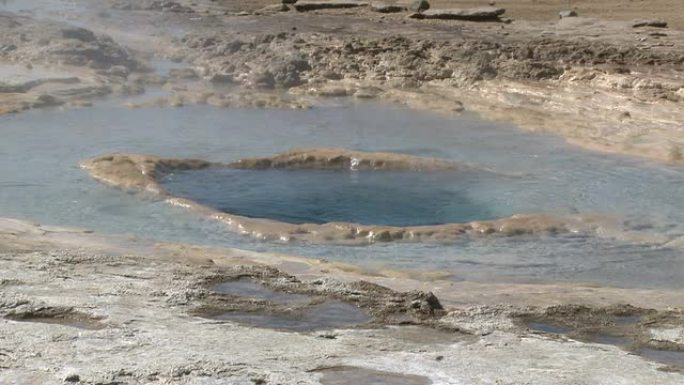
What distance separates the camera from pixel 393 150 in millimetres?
10164

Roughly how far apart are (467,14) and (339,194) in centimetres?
971

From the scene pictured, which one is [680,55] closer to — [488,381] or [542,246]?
[542,246]

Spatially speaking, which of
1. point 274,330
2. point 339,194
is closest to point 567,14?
point 339,194

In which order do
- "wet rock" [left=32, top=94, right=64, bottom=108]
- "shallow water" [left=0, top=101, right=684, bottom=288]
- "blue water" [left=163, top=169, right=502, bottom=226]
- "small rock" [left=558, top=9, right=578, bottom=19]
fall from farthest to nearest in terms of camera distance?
"small rock" [left=558, top=9, right=578, bottom=19], "wet rock" [left=32, top=94, right=64, bottom=108], "blue water" [left=163, top=169, right=502, bottom=226], "shallow water" [left=0, top=101, right=684, bottom=288]

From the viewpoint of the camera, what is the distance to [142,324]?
4.60 metres

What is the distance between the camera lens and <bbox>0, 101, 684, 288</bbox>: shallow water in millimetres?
6953

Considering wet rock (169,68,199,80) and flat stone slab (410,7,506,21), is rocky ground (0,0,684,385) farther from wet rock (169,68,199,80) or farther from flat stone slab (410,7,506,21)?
flat stone slab (410,7,506,21)

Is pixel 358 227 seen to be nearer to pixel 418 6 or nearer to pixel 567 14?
pixel 567 14

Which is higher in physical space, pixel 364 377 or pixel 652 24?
pixel 652 24

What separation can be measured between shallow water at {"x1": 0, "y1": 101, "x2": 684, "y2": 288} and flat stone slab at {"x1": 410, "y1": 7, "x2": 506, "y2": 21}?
561 centimetres

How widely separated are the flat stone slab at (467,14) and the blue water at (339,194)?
8.91m

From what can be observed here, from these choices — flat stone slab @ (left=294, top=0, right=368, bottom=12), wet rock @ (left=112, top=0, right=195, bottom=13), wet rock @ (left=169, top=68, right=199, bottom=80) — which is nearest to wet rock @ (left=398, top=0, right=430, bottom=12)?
flat stone slab @ (left=294, top=0, right=368, bottom=12)

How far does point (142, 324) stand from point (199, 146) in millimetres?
5802

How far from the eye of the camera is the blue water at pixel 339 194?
8.13 metres
